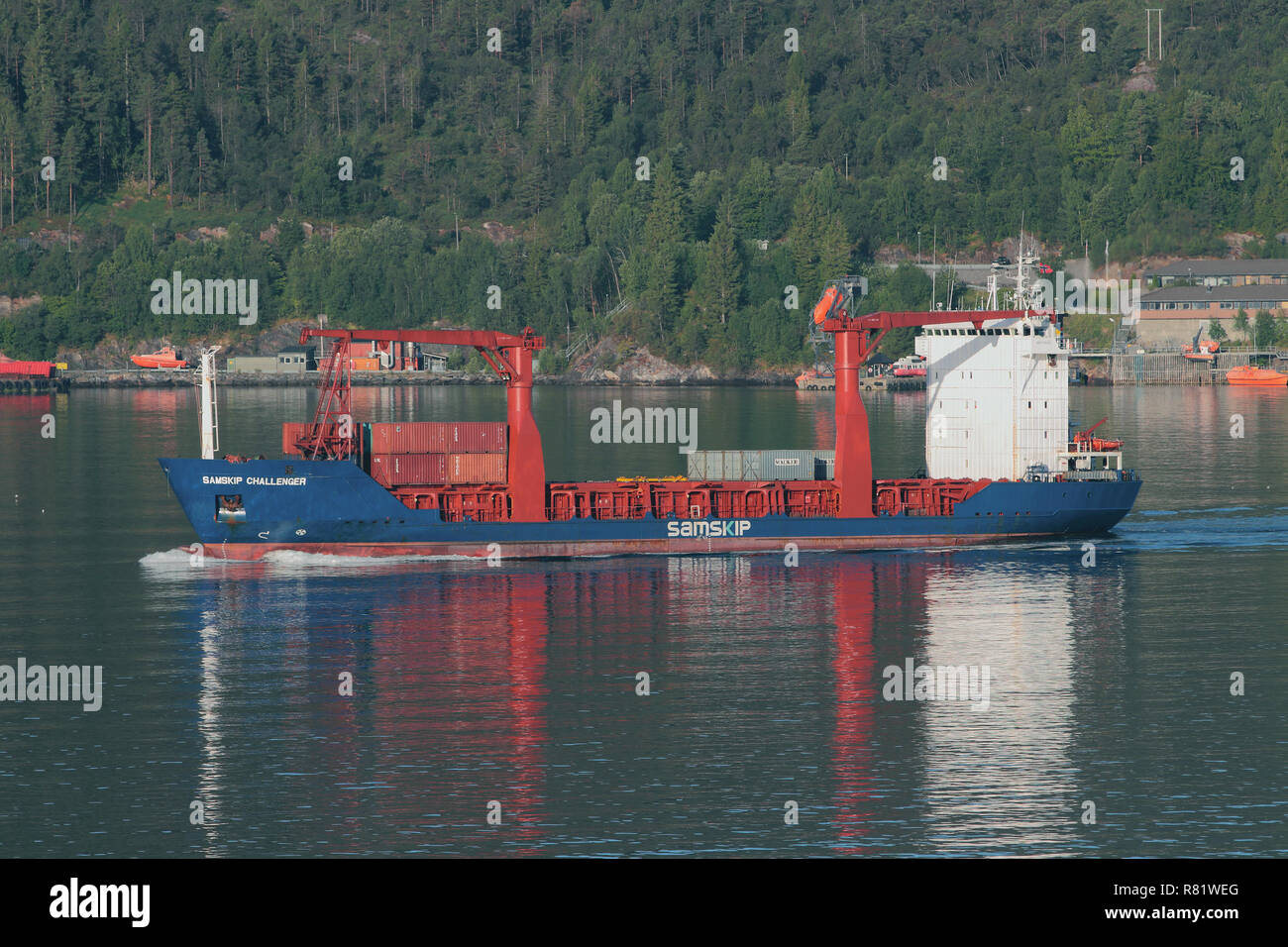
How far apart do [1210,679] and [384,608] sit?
33188 mm

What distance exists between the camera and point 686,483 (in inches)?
3182

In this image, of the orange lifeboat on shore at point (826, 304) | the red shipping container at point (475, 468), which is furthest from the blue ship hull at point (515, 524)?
the orange lifeboat on shore at point (826, 304)

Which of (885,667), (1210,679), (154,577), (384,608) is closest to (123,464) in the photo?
(154,577)

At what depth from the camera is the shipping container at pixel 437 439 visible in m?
78.5

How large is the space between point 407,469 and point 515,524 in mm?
6027

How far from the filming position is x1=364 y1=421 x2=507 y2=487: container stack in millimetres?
78375

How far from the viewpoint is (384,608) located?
67.8m

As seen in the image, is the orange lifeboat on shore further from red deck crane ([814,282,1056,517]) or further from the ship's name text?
the ship's name text

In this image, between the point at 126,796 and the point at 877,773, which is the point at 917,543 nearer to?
the point at 877,773

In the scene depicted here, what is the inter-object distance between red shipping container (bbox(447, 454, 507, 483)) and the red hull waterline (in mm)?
3515

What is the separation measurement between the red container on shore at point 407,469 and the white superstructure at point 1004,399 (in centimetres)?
2647

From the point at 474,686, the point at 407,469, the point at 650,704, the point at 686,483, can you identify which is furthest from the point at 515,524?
the point at 650,704

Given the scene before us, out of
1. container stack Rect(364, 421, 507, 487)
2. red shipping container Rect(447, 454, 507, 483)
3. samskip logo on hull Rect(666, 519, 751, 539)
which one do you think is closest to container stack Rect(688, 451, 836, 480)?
samskip logo on hull Rect(666, 519, 751, 539)

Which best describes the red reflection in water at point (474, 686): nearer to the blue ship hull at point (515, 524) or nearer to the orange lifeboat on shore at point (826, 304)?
the blue ship hull at point (515, 524)
